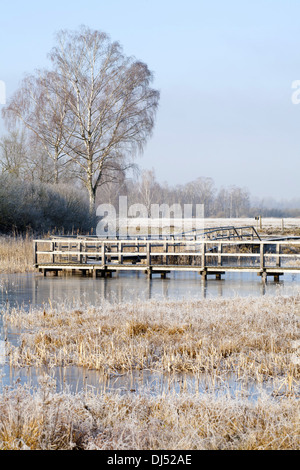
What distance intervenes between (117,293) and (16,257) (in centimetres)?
919

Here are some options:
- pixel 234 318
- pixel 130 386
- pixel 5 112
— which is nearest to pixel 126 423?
pixel 130 386

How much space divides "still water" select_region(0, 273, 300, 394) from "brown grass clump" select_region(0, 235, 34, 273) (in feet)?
4.09

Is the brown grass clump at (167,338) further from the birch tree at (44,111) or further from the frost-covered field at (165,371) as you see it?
the birch tree at (44,111)

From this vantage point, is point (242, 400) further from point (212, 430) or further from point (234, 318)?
point (234, 318)

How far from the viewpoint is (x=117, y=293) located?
649 inches

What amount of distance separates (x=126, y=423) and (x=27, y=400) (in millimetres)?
997

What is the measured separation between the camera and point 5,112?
38.2 meters

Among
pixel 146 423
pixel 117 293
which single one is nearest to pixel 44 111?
pixel 117 293

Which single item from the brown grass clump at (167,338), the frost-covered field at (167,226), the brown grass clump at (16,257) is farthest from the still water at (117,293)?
the frost-covered field at (167,226)

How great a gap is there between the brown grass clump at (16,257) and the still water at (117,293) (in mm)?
1248

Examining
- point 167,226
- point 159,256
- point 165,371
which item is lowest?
point 165,371

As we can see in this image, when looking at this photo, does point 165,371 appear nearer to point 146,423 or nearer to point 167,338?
point 167,338

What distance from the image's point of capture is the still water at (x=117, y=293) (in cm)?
711

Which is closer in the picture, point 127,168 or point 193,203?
point 127,168
